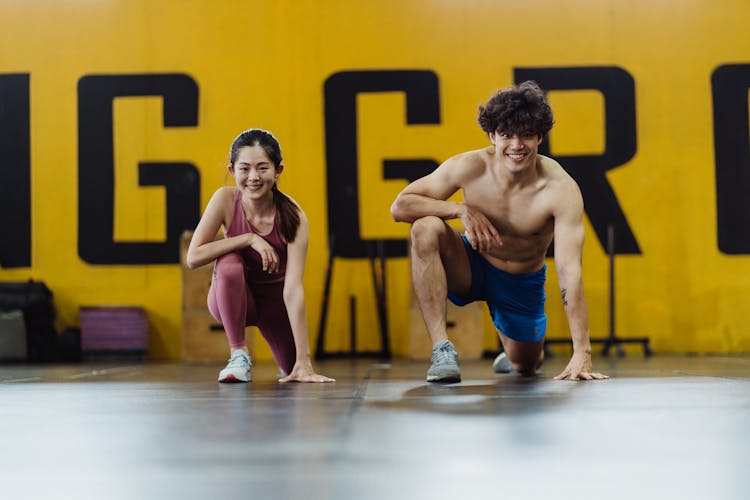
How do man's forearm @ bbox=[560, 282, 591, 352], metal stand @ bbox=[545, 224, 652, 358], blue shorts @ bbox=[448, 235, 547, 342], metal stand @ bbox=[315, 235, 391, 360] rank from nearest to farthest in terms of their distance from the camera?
man's forearm @ bbox=[560, 282, 591, 352] < blue shorts @ bbox=[448, 235, 547, 342] < metal stand @ bbox=[545, 224, 652, 358] < metal stand @ bbox=[315, 235, 391, 360]

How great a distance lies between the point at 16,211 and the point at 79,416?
5.37 meters

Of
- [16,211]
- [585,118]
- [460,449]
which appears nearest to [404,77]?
[585,118]

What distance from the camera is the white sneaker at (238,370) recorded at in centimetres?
287

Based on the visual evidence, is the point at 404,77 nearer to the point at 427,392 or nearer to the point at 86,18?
the point at 86,18

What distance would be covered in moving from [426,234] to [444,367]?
0.46 metres

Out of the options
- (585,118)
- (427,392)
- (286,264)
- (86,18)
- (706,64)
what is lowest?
(427,392)

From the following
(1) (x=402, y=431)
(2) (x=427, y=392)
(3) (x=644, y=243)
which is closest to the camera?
(1) (x=402, y=431)

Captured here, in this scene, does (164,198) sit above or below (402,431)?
above

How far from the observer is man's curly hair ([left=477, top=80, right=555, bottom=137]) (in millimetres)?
2748

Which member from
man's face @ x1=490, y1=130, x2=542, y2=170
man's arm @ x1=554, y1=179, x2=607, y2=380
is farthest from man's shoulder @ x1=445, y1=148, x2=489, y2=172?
man's arm @ x1=554, y1=179, x2=607, y2=380

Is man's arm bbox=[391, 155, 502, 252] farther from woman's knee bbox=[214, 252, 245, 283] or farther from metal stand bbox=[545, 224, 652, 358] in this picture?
metal stand bbox=[545, 224, 652, 358]

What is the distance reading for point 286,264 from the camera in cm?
308

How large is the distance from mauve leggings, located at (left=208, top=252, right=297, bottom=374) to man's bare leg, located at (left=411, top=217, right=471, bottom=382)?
1.78 feet

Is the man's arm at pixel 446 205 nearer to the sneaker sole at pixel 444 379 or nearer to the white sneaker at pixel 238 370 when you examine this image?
the sneaker sole at pixel 444 379
